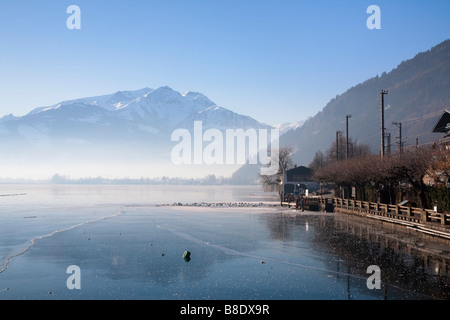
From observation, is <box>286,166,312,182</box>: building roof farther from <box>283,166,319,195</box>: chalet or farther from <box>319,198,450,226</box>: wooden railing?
<box>319,198,450,226</box>: wooden railing

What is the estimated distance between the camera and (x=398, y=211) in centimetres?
3906

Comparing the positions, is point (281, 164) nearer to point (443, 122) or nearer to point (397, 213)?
point (443, 122)

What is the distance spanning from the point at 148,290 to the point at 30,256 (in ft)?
37.0

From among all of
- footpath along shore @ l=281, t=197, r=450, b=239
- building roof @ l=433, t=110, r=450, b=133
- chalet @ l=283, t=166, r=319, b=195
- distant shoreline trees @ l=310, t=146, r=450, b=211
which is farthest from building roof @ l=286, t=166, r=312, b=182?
distant shoreline trees @ l=310, t=146, r=450, b=211

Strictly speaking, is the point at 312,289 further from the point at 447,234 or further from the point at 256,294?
the point at 447,234

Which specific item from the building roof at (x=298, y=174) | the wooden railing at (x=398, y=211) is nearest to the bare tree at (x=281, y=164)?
the building roof at (x=298, y=174)

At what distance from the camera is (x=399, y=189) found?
46.9 metres

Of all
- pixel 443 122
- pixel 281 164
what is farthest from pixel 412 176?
pixel 281 164

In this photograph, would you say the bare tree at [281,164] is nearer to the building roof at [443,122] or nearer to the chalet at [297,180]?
the chalet at [297,180]

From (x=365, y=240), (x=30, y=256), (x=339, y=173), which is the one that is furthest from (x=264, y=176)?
(x=30, y=256)

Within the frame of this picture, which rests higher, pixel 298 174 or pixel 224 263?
pixel 298 174

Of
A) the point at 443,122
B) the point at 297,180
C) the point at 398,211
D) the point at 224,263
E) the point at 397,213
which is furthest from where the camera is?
the point at 297,180

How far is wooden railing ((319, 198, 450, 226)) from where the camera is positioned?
31.7m

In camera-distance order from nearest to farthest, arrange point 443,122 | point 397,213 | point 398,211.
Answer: point 397,213 < point 398,211 < point 443,122
